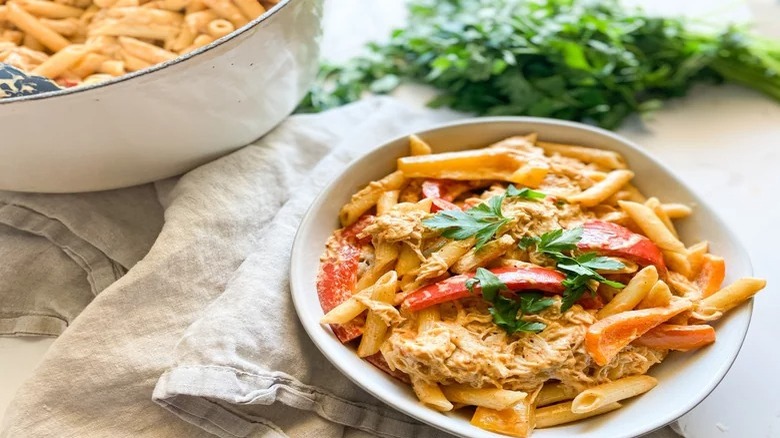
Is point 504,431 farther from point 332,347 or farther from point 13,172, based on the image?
point 13,172

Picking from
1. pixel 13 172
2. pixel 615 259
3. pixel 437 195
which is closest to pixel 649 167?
pixel 615 259

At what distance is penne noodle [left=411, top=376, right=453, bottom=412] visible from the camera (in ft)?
3.93

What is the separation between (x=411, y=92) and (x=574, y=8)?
534 millimetres

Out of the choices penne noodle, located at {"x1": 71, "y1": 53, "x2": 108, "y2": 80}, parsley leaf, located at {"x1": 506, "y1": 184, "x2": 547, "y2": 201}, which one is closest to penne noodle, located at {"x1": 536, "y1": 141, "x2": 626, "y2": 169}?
parsley leaf, located at {"x1": 506, "y1": 184, "x2": 547, "y2": 201}

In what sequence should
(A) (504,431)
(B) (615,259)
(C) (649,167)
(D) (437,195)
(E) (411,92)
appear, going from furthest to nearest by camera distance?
(E) (411,92)
(C) (649,167)
(D) (437,195)
(B) (615,259)
(A) (504,431)

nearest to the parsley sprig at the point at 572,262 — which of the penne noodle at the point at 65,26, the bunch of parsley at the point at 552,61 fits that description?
the bunch of parsley at the point at 552,61

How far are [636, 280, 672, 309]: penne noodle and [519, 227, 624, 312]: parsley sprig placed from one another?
49mm

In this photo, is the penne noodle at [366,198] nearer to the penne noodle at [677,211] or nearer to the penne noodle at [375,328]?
the penne noodle at [375,328]

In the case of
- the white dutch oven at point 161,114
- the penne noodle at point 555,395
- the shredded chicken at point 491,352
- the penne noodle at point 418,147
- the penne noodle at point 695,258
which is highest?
the white dutch oven at point 161,114

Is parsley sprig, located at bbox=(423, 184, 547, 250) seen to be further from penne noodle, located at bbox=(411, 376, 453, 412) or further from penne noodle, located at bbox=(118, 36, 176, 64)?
penne noodle, located at bbox=(118, 36, 176, 64)

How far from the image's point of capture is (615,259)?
1.36 metres

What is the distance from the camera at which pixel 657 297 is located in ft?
4.26

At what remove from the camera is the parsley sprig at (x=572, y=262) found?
129cm

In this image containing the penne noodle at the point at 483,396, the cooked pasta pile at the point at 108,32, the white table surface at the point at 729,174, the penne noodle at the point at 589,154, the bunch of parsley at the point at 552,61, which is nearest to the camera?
the penne noodle at the point at 483,396
